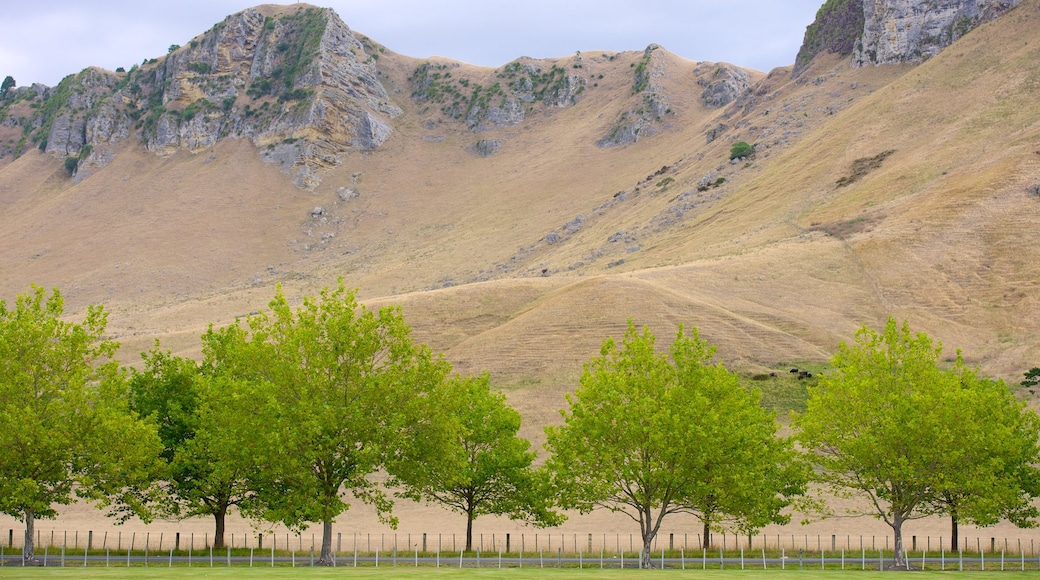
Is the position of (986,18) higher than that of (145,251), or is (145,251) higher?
(986,18)

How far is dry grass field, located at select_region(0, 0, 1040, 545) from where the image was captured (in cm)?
7988

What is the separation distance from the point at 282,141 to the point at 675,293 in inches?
4706

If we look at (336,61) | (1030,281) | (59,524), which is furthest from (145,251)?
(1030,281)

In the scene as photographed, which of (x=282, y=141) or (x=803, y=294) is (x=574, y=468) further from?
(x=282, y=141)

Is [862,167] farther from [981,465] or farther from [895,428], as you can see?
[895,428]

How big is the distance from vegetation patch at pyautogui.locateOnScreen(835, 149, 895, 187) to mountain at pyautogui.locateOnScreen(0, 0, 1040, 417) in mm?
293

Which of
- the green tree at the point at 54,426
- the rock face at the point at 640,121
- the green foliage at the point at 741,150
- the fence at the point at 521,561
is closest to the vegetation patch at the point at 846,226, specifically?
the green foliage at the point at 741,150

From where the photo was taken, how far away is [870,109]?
433 feet

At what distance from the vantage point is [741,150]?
142 m

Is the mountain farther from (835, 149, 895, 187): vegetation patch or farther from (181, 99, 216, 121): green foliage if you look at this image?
(181, 99, 216, 121): green foliage

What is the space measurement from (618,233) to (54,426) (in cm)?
9467

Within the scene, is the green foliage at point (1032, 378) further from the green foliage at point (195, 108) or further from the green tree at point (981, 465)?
the green foliage at point (195, 108)

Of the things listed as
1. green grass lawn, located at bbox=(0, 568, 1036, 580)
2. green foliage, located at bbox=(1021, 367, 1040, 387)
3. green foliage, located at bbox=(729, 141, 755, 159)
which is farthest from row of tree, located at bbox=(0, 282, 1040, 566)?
green foliage, located at bbox=(729, 141, 755, 159)

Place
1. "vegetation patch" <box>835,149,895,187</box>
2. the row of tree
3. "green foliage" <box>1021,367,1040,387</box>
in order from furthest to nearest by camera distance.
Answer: "vegetation patch" <box>835,149,895,187</box> → "green foliage" <box>1021,367,1040,387</box> → the row of tree
